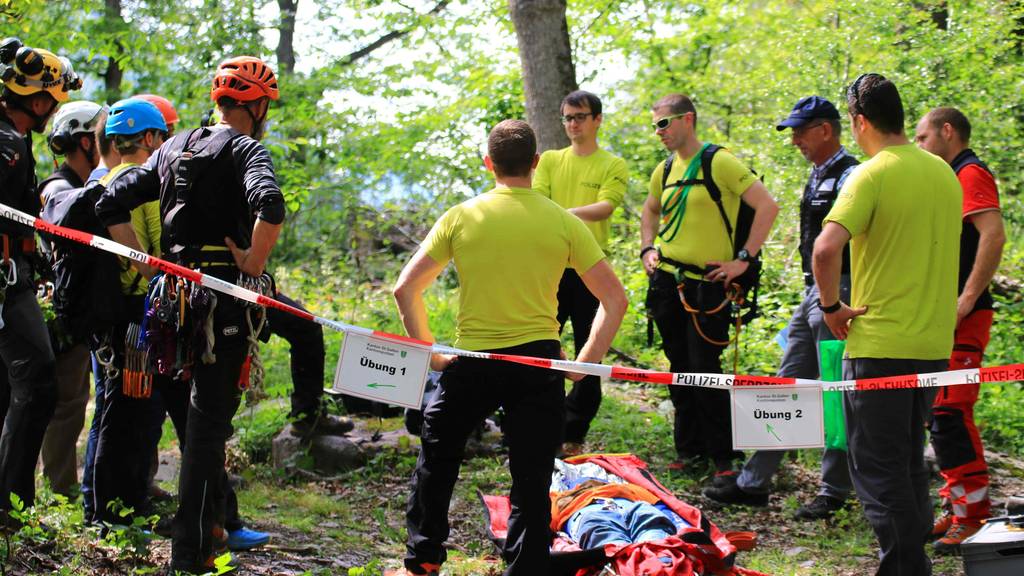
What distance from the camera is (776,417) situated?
13.9 feet

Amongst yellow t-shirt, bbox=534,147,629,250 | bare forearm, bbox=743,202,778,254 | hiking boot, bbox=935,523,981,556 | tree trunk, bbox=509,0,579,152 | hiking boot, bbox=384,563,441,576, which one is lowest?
hiking boot, bbox=935,523,981,556

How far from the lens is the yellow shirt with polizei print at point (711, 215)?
6.15 m

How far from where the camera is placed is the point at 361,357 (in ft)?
14.0

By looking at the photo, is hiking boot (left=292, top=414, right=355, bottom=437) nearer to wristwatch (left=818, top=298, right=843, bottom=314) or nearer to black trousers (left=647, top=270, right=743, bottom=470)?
black trousers (left=647, top=270, right=743, bottom=470)

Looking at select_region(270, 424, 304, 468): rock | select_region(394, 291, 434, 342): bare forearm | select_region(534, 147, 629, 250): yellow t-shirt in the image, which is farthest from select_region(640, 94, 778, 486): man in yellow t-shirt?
select_region(270, 424, 304, 468): rock

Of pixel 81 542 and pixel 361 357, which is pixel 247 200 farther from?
pixel 81 542

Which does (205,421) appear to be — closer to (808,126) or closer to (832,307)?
(832,307)

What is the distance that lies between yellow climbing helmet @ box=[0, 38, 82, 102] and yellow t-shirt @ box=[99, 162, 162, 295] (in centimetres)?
52

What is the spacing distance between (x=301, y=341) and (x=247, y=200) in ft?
7.80

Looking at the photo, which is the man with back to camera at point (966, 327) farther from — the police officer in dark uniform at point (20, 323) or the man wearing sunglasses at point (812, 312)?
the police officer in dark uniform at point (20, 323)

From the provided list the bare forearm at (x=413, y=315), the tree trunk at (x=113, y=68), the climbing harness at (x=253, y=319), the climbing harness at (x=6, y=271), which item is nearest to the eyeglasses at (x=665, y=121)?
the bare forearm at (x=413, y=315)

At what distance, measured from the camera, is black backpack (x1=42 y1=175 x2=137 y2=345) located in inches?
193

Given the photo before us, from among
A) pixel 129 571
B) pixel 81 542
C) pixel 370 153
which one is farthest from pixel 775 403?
pixel 370 153

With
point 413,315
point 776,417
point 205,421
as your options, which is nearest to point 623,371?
point 776,417
